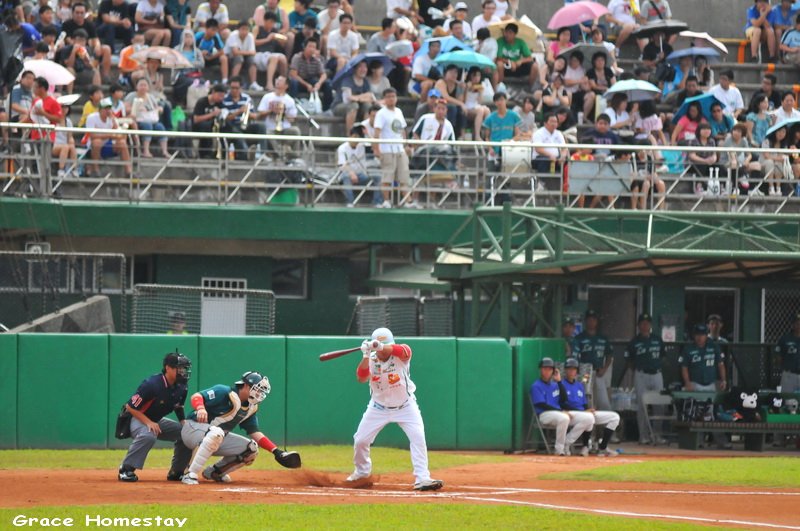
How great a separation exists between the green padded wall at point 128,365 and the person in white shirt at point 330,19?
32.5 feet

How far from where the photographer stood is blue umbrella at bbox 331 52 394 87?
26375 mm

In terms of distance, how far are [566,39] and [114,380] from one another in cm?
1323

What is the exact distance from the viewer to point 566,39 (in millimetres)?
29344

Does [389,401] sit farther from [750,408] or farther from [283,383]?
[750,408]

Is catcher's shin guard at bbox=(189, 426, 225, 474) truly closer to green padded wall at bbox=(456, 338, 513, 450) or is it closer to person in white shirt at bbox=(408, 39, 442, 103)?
green padded wall at bbox=(456, 338, 513, 450)

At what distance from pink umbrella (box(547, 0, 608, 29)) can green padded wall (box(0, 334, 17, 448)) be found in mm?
14150

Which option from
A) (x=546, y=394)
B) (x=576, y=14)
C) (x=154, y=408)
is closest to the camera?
(x=154, y=408)

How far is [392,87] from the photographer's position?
27453mm

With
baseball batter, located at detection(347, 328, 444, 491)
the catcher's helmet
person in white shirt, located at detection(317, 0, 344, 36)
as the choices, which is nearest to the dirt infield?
baseball batter, located at detection(347, 328, 444, 491)

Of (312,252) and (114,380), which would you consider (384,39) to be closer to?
(312,252)

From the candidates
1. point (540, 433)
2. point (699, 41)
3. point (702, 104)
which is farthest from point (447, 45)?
point (540, 433)

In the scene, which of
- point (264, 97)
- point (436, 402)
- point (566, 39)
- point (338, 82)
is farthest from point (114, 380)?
point (566, 39)

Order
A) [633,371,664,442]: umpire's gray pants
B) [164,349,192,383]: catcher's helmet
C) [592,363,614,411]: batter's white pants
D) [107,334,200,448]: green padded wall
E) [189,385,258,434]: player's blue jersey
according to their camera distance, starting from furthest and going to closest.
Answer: [633,371,664,442]: umpire's gray pants → [592,363,614,411]: batter's white pants → [107,334,200,448]: green padded wall → [189,385,258,434]: player's blue jersey → [164,349,192,383]: catcher's helmet

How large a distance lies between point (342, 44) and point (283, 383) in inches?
354
